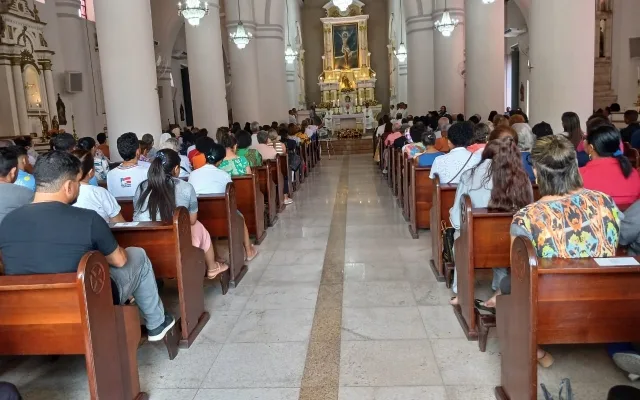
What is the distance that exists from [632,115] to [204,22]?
882cm

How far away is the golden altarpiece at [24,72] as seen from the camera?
1228 cm

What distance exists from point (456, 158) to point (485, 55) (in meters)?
7.43

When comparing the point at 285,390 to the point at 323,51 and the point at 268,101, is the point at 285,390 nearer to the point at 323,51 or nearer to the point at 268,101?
the point at 268,101

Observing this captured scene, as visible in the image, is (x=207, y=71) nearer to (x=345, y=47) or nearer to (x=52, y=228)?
(x=52, y=228)

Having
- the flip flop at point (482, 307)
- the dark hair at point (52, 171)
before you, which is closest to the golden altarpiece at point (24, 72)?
the dark hair at point (52, 171)

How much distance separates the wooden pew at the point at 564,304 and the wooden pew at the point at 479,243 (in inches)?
41.3

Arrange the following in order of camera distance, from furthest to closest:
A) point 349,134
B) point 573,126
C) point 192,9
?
point 349,134
point 192,9
point 573,126

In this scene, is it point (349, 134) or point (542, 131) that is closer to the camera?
point (542, 131)

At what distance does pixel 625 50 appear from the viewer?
14.4m

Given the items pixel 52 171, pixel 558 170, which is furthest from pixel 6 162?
pixel 558 170

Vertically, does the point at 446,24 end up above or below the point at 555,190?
above

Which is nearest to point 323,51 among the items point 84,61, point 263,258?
point 84,61

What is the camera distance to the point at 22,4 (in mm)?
12828

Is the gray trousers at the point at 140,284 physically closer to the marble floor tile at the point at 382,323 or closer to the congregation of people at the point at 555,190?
the marble floor tile at the point at 382,323
